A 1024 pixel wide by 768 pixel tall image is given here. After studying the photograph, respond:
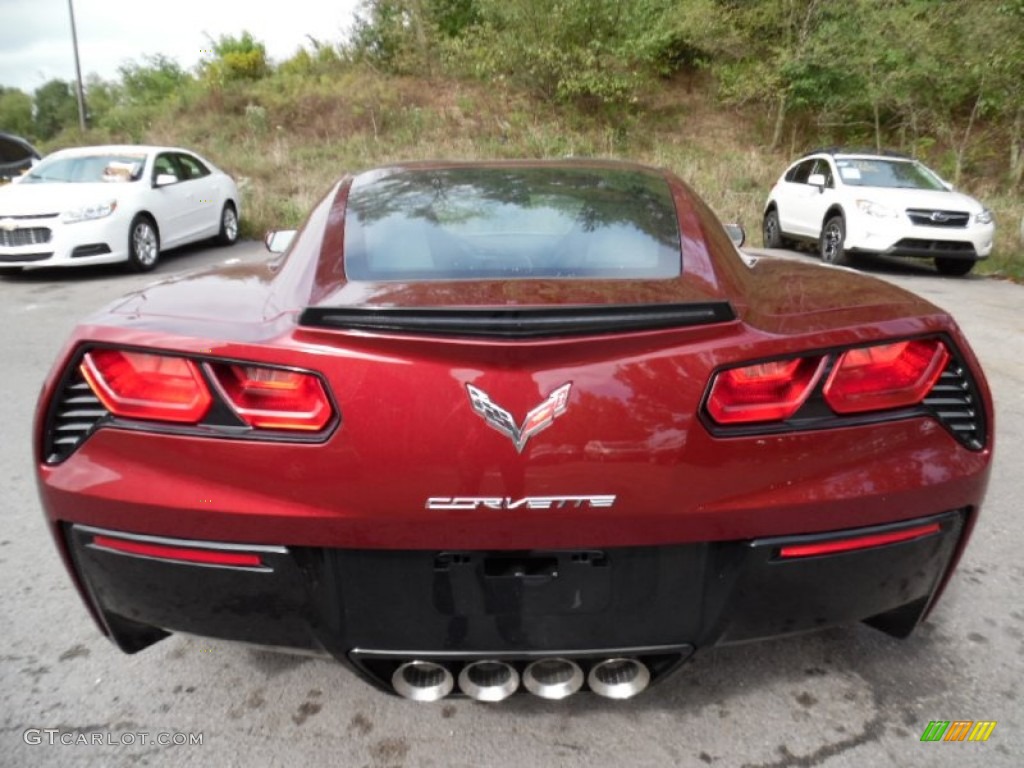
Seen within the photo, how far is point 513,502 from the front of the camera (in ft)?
4.79

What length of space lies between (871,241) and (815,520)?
10.0 meters

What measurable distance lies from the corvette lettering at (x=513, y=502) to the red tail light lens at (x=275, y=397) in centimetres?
28

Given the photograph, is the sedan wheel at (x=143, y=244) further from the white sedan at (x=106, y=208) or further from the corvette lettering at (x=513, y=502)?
the corvette lettering at (x=513, y=502)

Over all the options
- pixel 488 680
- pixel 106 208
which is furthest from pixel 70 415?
pixel 106 208

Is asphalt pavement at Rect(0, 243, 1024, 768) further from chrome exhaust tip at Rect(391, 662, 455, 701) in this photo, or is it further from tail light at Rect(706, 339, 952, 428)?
tail light at Rect(706, 339, 952, 428)

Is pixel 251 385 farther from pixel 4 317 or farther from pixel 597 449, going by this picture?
pixel 4 317

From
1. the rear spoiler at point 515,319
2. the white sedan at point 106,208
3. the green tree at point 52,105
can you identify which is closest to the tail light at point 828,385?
the rear spoiler at point 515,319

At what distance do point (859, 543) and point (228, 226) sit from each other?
39.9 feet

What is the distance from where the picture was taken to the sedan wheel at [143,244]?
9.41m

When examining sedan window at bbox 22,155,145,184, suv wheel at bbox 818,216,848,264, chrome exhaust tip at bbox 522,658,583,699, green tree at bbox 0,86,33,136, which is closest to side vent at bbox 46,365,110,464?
chrome exhaust tip at bbox 522,658,583,699

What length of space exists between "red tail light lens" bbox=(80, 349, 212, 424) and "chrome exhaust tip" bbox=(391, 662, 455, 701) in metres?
0.71

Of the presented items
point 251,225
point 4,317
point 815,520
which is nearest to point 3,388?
point 4,317

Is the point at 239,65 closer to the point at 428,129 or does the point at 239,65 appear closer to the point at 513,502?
the point at 428,129

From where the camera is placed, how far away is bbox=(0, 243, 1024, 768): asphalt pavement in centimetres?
183
